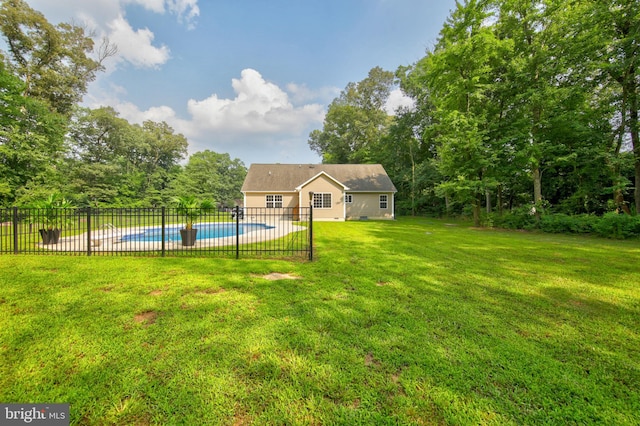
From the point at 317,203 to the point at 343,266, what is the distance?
14.4m

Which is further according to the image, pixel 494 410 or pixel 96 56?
pixel 96 56

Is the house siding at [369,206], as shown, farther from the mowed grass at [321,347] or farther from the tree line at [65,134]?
the mowed grass at [321,347]

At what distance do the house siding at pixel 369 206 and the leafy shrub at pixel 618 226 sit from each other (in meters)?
12.9

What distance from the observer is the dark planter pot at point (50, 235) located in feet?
25.4

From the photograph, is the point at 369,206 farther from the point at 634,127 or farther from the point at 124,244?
the point at 124,244

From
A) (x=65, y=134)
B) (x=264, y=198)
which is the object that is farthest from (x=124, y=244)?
(x=65, y=134)

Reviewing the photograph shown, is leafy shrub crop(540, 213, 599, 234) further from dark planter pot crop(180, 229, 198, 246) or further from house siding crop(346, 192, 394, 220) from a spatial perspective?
dark planter pot crop(180, 229, 198, 246)

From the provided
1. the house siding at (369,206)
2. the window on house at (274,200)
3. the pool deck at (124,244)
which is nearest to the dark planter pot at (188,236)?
the pool deck at (124,244)

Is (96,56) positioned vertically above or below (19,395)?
above

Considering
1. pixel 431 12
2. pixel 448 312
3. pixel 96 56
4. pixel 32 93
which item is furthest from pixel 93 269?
pixel 96 56

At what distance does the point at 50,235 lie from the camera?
7.80 m

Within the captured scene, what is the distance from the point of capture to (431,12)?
560 inches

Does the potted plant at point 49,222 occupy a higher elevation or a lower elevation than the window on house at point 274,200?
lower

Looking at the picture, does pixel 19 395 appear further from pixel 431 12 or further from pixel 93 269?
pixel 431 12
